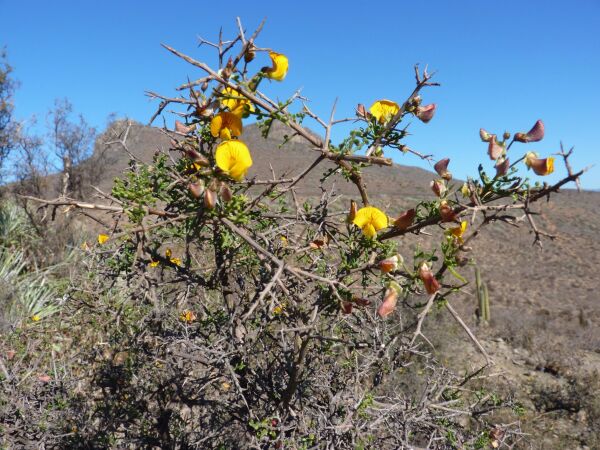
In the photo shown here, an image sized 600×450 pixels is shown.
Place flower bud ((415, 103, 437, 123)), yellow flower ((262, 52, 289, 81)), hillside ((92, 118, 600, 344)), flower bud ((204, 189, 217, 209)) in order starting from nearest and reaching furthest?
flower bud ((204, 189, 217, 209)) < yellow flower ((262, 52, 289, 81)) < flower bud ((415, 103, 437, 123)) < hillside ((92, 118, 600, 344))

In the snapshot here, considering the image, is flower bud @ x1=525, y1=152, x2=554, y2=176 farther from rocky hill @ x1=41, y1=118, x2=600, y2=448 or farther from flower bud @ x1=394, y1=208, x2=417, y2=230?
flower bud @ x1=394, y1=208, x2=417, y2=230

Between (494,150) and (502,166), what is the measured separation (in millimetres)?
43

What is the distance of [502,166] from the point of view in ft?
3.58

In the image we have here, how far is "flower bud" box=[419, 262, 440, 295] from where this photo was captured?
1.04 m

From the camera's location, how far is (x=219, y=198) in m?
1.11

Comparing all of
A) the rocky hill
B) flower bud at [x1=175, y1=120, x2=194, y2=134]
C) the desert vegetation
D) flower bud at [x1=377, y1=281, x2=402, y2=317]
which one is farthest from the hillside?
flower bud at [x1=377, y1=281, x2=402, y2=317]

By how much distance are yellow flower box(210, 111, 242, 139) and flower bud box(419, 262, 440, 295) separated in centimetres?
56

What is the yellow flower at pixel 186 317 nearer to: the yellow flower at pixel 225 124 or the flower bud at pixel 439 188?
the yellow flower at pixel 225 124

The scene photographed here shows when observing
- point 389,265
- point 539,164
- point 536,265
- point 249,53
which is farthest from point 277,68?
point 536,265

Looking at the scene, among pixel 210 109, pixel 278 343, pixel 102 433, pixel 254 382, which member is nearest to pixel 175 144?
pixel 210 109

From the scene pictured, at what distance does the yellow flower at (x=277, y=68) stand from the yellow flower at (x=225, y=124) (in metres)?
0.13

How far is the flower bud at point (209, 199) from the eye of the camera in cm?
101

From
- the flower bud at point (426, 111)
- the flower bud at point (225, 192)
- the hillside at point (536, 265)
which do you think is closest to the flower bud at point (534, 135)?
the flower bud at point (426, 111)

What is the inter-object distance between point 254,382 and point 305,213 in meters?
0.67
